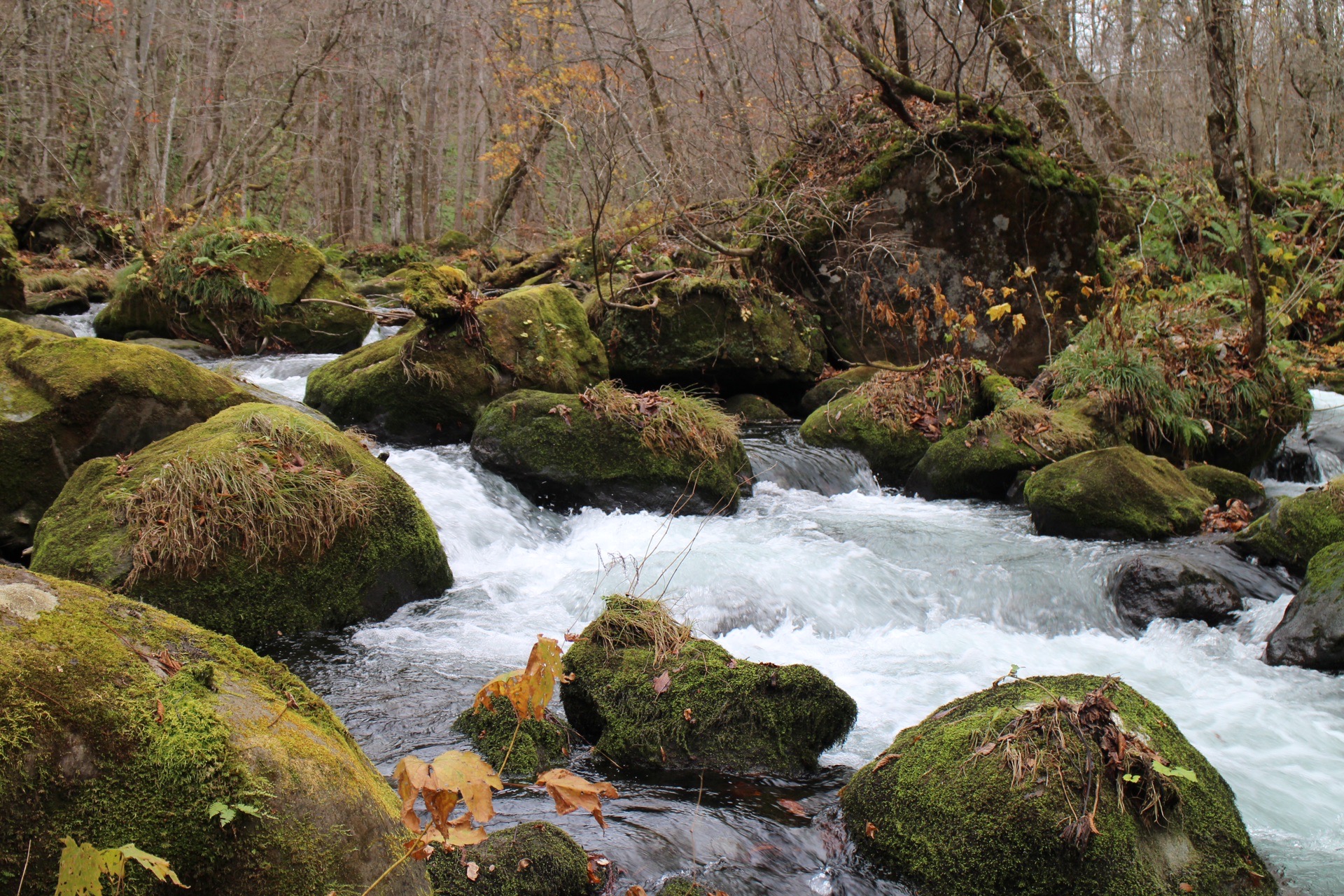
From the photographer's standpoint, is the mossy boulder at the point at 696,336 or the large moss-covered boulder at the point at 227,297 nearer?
the mossy boulder at the point at 696,336

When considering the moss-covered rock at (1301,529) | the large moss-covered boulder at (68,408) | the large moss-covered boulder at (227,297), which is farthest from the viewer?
the large moss-covered boulder at (227,297)

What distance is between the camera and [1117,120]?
48.6ft

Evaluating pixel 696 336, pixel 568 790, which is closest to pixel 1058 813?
pixel 568 790

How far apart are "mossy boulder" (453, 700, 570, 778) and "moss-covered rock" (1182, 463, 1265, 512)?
6.46 meters

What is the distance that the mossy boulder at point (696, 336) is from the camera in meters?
10.7

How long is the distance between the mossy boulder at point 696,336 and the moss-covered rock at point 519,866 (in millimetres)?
8148

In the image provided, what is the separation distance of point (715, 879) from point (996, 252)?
396 inches

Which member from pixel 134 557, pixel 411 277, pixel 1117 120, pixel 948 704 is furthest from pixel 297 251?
pixel 1117 120

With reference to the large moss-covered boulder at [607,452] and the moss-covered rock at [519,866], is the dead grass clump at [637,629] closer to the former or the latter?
the moss-covered rock at [519,866]

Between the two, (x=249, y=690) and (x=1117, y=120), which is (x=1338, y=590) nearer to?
(x=249, y=690)

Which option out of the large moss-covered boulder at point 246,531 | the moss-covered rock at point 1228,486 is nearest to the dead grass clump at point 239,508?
the large moss-covered boulder at point 246,531

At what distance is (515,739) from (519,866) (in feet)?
3.16

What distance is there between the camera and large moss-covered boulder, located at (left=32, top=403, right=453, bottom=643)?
4738mm

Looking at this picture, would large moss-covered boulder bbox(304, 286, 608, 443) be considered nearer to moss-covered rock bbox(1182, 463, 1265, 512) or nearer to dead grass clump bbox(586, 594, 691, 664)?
dead grass clump bbox(586, 594, 691, 664)
